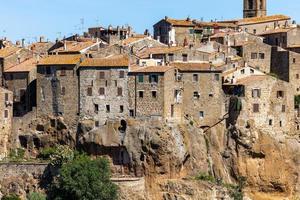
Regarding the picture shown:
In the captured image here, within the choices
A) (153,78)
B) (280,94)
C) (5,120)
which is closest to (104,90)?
(153,78)

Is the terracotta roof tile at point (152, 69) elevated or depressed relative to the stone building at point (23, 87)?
elevated

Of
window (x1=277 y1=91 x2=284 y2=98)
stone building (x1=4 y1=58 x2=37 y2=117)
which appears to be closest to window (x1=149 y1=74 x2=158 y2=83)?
stone building (x1=4 y1=58 x2=37 y2=117)

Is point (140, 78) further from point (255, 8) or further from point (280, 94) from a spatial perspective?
point (255, 8)

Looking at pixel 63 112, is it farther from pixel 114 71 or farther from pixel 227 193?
pixel 227 193

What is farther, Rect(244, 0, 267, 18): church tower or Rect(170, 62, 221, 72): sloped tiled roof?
Answer: Rect(244, 0, 267, 18): church tower

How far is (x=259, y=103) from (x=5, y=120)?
688 inches

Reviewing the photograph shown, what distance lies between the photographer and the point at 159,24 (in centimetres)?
10350

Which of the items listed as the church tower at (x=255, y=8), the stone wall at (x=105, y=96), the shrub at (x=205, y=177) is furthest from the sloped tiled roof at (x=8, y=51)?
the church tower at (x=255, y=8)

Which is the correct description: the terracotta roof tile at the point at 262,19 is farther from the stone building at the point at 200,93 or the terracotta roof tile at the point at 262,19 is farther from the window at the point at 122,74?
the window at the point at 122,74

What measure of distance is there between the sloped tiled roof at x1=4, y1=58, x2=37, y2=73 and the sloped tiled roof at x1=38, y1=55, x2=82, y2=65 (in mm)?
1632

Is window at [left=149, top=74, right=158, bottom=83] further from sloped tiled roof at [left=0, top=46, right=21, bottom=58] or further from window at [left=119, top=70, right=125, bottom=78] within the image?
sloped tiled roof at [left=0, top=46, right=21, bottom=58]

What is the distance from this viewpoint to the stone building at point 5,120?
8294 centimetres

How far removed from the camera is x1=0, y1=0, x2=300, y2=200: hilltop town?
265 ft

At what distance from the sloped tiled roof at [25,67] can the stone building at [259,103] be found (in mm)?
13590
